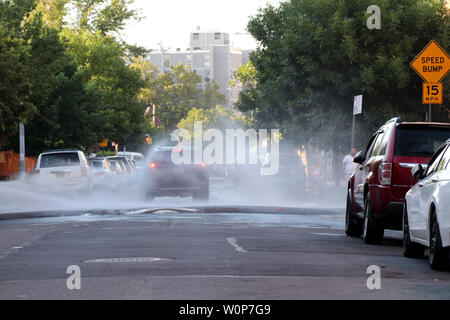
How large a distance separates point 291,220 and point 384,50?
41.2 ft

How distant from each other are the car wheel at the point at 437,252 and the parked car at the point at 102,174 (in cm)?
2675

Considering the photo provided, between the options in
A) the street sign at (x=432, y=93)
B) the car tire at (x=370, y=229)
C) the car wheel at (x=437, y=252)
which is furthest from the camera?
the street sign at (x=432, y=93)

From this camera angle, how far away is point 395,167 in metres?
14.3

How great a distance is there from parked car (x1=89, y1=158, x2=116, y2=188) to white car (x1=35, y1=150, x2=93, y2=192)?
482 centimetres

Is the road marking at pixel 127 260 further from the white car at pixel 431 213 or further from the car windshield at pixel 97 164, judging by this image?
the car windshield at pixel 97 164

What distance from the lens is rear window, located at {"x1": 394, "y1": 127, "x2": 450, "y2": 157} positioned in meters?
14.5

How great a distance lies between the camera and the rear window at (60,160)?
3198 cm

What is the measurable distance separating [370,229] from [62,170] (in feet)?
60.9

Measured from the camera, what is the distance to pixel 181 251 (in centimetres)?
1309

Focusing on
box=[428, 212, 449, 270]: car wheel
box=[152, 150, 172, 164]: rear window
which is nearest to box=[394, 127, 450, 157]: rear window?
box=[428, 212, 449, 270]: car wheel

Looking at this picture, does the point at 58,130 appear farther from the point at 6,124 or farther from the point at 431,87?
the point at 431,87

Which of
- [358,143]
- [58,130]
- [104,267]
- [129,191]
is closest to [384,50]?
[358,143]

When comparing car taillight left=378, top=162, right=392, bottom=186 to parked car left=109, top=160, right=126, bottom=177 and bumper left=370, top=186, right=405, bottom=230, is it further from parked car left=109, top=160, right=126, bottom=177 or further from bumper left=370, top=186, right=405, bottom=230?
parked car left=109, top=160, right=126, bottom=177

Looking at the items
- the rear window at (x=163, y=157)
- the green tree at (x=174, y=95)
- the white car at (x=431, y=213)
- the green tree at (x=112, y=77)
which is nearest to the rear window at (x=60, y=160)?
the rear window at (x=163, y=157)
